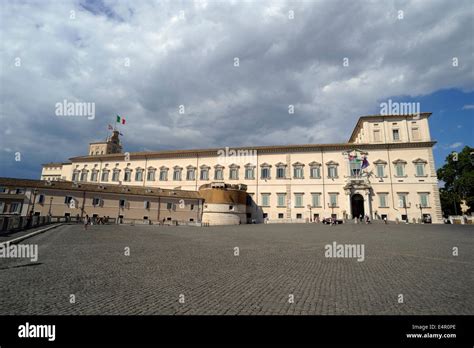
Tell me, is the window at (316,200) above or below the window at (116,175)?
below

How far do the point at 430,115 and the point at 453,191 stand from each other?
14807 mm

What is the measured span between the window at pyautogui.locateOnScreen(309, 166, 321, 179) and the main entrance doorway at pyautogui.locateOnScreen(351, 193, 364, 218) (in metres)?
6.45

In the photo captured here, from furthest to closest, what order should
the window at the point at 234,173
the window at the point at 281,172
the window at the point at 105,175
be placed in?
the window at the point at 105,175
the window at the point at 234,173
the window at the point at 281,172

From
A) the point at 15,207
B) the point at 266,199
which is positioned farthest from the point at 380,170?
the point at 15,207

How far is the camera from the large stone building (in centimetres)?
3738

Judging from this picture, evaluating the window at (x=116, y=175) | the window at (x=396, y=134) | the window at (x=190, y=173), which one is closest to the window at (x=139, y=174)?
the window at (x=116, y=175)

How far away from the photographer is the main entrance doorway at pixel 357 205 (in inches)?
1561

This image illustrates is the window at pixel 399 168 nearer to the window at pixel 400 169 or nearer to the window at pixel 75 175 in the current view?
the window at pixel 400 169

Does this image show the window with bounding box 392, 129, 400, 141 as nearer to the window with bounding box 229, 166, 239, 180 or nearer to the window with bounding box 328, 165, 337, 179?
the window with bounding box 328, 165, 337, 179

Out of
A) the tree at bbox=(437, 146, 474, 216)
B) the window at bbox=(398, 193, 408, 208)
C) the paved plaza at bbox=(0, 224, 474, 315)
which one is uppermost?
the tree at bbox=(437, 146, 474, 216)

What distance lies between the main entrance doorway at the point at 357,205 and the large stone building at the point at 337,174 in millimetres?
102

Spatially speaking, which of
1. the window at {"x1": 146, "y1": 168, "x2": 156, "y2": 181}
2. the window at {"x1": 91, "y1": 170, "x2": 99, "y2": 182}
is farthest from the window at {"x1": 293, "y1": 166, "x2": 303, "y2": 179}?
the window at {"x1": 91, "y1": 170, "x2": 99, "y2": 182}
